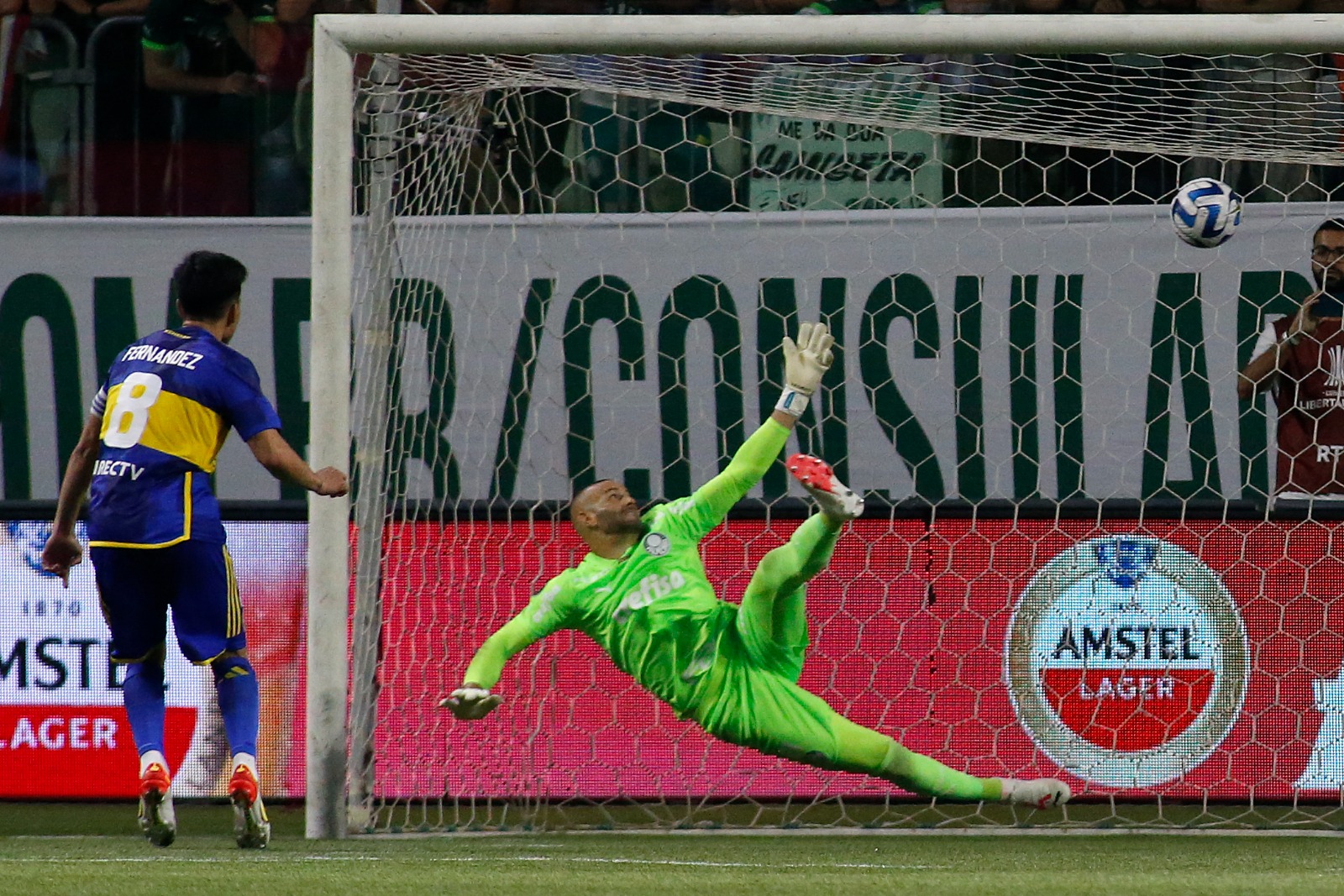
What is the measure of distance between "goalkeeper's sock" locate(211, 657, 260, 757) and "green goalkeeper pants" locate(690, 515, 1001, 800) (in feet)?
3.85

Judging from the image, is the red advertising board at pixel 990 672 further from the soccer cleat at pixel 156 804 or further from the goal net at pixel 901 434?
the soccer cleat at pixel 156 804

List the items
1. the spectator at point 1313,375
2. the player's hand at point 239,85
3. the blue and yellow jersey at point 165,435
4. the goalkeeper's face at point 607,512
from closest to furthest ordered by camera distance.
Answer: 1. the blue and yellow jersey at point 165,435
2. the goalkeeper's face at point 607,512
3. the spectator at point 1313,375
4. the player's hand at point 239,85

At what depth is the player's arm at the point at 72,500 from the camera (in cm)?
442

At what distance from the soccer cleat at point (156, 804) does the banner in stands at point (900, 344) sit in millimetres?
2209

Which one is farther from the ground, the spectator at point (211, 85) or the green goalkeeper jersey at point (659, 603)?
the spectator at point (211, 85)

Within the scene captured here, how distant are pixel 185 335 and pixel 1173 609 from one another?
9.41 ft

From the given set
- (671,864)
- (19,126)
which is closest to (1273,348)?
(671,864)

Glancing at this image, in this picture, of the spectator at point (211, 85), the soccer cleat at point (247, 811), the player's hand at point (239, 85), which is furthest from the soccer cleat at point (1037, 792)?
the player's hand at point (239, 85)

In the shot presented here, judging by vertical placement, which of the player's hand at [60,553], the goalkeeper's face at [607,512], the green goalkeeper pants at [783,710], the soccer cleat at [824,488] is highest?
the soccer cleat at [824,488]

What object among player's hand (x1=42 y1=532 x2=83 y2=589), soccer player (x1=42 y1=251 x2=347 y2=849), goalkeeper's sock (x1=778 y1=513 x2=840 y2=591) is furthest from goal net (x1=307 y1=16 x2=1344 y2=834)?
goalkeeper's sock (x1=778 y1=513 x2=840 y2=591)

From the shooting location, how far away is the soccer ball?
208 inches

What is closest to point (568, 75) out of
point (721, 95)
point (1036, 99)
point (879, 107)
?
point (721, 95)

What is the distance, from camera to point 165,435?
4.26 meters

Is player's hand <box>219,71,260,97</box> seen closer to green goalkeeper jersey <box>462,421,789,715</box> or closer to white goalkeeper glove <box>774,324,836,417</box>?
green goalkeeper jersey <box>462,421,789,715</box>
